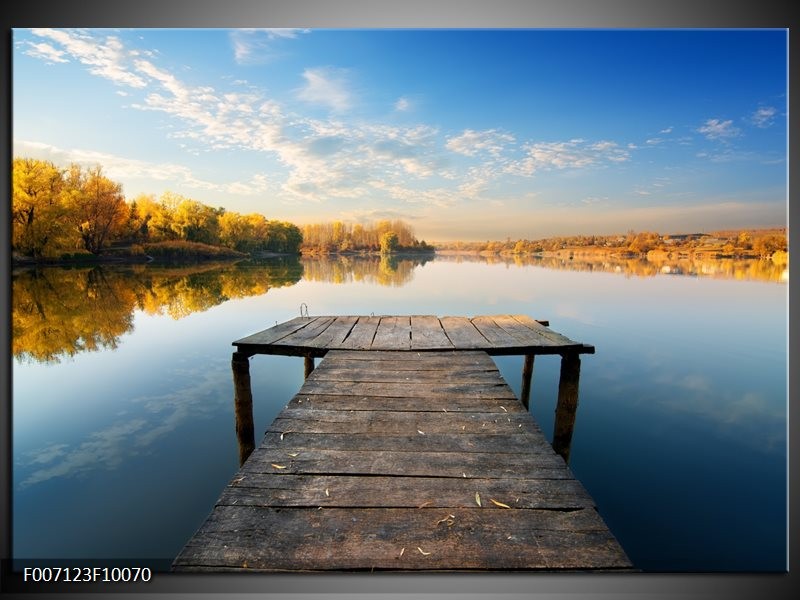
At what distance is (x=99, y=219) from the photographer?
3306 cm

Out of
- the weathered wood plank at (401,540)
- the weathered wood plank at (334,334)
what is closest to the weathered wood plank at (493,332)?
the weathered wood plank at (334,334)

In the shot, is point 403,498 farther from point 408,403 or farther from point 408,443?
point 408,403

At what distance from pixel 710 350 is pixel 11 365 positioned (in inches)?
724

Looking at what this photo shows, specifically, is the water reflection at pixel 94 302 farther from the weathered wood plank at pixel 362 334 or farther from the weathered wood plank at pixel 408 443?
the weathered wood plank at pixel 362 334

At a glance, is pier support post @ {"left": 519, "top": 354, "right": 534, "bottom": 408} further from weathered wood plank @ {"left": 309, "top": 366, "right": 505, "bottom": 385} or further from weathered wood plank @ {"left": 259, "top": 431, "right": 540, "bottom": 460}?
weathered wood plank @ {"left": 259, "top": 431, "right": 540, "bottom": 460}

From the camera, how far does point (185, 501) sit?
7102 millimetres

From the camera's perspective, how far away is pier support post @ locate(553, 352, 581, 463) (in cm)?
586

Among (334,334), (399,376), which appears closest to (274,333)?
(334,334)

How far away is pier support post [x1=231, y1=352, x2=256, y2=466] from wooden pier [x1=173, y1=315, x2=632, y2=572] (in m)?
1.77

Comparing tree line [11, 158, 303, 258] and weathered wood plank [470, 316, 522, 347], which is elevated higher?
tree line [11, 158, 303, 258]

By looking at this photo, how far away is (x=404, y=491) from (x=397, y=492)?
0.04 meters

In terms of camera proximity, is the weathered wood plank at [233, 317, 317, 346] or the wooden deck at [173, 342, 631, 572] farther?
the weathered wood plank at [233, 317, 317, 346]

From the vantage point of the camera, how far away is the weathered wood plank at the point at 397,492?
87.7 inches

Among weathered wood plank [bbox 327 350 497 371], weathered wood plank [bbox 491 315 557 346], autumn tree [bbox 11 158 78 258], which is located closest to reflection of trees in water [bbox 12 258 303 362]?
autumn tree [bbox 11 158 78 258]
